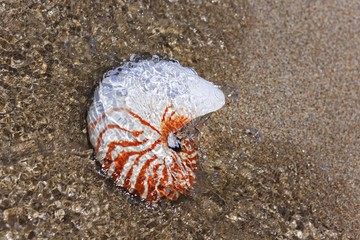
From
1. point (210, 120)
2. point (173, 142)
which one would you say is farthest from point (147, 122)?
point (210, 120)

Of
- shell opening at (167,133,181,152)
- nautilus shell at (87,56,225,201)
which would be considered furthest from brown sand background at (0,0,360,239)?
shell opening at (167,133,181,152)

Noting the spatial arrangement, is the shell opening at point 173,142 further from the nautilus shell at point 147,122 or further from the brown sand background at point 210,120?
the brown sand background at point 210,120

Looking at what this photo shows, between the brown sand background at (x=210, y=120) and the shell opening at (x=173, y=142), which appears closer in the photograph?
the brown sand background at (x=210, y=120)

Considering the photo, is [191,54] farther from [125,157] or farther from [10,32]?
[10,32]

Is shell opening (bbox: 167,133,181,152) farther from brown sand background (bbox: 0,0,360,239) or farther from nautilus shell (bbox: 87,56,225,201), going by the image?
brown sand background (bbox: 0,0,360,239)

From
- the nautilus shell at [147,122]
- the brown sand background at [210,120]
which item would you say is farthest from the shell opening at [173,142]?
the brown sand background at [210,120]

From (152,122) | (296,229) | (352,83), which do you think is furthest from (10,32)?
(352,83)
